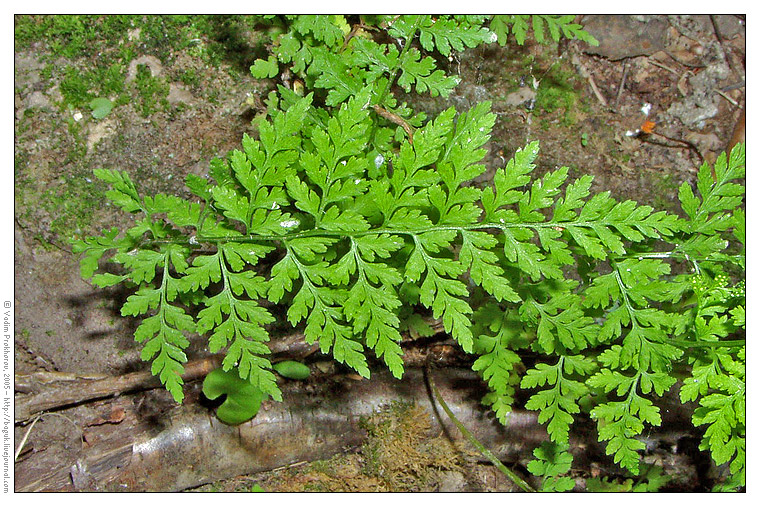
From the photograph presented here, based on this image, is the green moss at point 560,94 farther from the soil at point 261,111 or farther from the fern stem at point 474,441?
the fern stem at point 474,441

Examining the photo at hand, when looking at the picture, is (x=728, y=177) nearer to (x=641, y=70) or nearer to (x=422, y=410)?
(x=641, y=70)

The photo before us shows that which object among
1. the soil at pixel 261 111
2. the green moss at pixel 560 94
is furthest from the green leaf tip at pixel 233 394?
the green moss at pixel 560 94

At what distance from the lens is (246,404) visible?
11.8ft

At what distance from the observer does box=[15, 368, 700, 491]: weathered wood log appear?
3.61 meters

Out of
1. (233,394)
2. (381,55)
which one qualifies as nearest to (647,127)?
(381,55)

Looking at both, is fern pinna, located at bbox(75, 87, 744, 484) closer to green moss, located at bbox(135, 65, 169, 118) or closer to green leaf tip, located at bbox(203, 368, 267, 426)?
green leaf tip, located at bbox(203, 368, 267, 426)

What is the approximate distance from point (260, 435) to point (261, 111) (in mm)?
2301

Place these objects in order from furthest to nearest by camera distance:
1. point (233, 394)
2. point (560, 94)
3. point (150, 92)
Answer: point (560, 94), point (150, 92), point (233, 394)

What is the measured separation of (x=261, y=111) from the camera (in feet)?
12.5

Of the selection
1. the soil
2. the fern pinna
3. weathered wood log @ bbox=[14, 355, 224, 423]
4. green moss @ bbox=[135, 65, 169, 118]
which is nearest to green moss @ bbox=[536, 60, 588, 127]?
the soil

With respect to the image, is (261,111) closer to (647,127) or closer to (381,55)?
(381,55)

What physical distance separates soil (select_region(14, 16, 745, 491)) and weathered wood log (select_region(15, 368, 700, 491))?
0.52 ft

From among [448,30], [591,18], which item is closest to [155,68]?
[448,30]

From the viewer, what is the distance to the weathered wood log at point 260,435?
3.61m
